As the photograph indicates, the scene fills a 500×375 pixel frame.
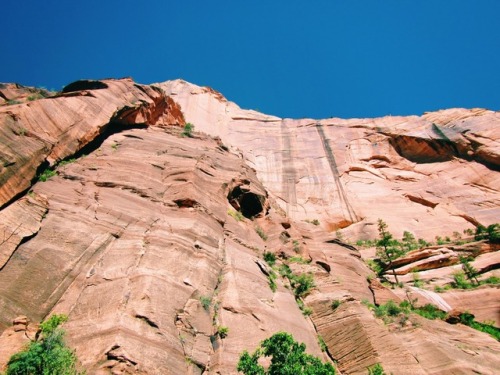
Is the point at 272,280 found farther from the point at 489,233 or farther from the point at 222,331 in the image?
the point at 489,233

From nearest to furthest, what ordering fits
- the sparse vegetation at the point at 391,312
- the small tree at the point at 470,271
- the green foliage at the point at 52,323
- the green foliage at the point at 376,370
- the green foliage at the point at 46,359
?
the green foliage at the point at 46,359, the green foliage at the point at 52,323, the green foliage at the point at 376,370, the sparse vegetation at the point at 391,312, the small tree at the point at 470,271

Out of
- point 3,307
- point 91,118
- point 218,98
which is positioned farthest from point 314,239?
point 218,98

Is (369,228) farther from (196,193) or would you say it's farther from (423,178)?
(196,193)

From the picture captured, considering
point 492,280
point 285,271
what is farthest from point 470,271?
point 285,271

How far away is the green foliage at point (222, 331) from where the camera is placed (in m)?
16.7

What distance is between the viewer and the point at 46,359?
41.1ft

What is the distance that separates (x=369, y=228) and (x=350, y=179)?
9.80 meters

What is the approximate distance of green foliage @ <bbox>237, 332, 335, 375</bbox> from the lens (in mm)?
14328

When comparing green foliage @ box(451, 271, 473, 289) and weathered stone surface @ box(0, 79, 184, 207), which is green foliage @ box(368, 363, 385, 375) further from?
weathered stone surface @ box(0, 79, 184, 207)

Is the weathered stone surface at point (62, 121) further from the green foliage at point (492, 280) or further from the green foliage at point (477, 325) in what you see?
the green foliage at point (492, 280)

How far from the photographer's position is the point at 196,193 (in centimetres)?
2462

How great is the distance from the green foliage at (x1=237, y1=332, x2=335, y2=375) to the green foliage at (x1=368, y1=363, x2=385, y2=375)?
444cm

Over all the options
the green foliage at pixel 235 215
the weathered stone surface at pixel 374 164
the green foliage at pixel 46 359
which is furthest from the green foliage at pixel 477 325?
the green foliage at pixel 46 359

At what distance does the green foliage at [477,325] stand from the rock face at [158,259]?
3.94 ft
